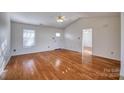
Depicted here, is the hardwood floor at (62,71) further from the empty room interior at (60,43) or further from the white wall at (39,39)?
the white wall at (39,39)

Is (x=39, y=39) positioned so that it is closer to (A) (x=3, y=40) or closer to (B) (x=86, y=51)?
(B) (x=86, y=51)

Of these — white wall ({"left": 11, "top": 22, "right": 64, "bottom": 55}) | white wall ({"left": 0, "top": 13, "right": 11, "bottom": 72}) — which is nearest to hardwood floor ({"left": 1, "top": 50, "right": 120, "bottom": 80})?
white wall ({"left": 0, "top": 13, "right": 11, "bottom": 72})

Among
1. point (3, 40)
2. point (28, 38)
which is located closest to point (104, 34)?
point (3, 40)

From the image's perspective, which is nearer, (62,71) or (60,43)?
(62,71)

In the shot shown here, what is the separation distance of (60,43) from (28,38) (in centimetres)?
280

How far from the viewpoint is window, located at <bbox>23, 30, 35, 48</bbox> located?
4.95m

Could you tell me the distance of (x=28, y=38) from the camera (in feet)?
16.8

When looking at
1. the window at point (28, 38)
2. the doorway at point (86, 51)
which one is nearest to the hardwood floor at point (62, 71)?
the doorway at point (86, 51)

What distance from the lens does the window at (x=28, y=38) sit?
4.95m

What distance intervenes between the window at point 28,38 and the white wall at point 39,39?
185 millimetres
